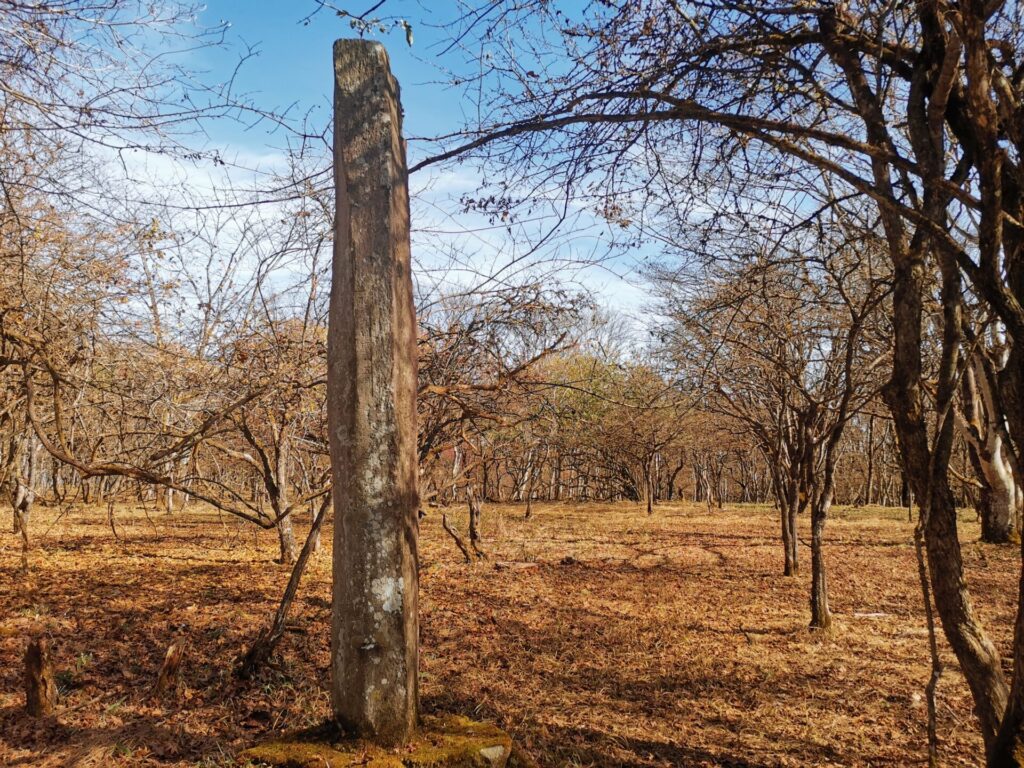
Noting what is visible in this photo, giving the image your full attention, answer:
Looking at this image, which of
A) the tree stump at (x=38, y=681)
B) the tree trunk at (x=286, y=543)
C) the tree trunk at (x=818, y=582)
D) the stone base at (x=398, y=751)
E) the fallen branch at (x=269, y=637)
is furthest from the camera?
the tree trunk at (x=286, y=543)

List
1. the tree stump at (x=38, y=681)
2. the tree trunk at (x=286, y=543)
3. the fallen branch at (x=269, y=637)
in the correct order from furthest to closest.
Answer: the tree trunk at (x=286, y=543) < the fallen branch at (x=269, y=637) < the tree stump at (x=38, y=681)

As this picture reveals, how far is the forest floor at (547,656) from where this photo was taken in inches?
175

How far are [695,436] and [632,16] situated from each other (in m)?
23.5

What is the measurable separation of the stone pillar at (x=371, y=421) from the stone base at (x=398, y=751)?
0.07 meters

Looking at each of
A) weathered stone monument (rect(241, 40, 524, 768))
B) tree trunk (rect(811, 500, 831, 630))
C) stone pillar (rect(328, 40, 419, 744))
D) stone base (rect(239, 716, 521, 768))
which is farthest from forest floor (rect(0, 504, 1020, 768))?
stone pillar (rect(328, 40, 419, 744))

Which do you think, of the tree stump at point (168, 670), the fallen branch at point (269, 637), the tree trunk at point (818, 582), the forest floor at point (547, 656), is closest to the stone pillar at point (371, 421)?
the forest floor at point (547, 656)

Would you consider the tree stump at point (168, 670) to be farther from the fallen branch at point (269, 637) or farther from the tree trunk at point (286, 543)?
the tree trunk at point (286, 543)

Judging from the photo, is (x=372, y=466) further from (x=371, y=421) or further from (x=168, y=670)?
(x=168, y=670)

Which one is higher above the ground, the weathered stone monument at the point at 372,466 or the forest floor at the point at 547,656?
the weathered stone monument at the point at 372,466

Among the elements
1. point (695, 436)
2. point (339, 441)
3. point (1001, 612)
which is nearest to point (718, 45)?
point (339, 441)

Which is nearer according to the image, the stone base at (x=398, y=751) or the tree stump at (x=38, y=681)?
the stone base at (x=398, y=751)

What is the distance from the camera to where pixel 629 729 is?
15.9 feet

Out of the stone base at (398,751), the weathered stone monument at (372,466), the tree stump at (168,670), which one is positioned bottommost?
the tree stump at (168,670)

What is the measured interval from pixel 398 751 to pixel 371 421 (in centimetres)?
134
